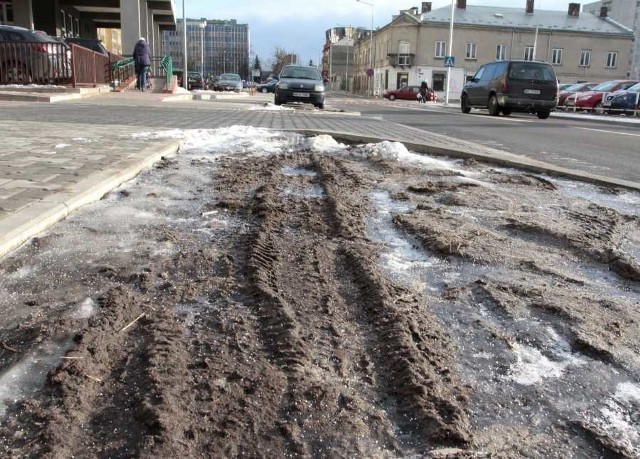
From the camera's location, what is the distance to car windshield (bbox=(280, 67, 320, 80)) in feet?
67.9

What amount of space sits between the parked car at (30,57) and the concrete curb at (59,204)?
13849mm


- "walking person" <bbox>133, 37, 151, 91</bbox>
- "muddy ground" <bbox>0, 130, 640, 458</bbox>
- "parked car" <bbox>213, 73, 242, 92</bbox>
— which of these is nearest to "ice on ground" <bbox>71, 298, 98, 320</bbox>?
"muddy ground" <bbox>0, 130, 640, 458</bbox>

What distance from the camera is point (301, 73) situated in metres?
21.0

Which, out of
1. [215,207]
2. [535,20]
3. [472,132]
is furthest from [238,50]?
[215,207]

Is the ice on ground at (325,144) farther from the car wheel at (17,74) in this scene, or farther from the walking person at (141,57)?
the walking person at (141,57)

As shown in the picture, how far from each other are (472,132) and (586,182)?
6.84 meters

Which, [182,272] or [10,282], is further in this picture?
[182,272]

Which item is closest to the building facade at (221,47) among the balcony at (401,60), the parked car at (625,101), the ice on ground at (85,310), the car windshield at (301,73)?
the balcony at (401,60)

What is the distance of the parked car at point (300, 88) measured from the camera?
19672 mm

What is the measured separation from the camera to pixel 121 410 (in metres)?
1.77

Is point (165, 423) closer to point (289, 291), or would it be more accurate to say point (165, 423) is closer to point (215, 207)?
point (289, 291)

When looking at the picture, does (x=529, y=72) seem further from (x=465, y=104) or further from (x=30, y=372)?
(x=30, y=372)

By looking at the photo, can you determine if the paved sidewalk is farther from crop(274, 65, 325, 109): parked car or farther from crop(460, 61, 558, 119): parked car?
crop(460, 61, 558, 119): parked car

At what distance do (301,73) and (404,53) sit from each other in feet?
162
